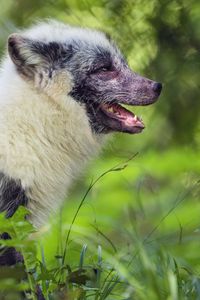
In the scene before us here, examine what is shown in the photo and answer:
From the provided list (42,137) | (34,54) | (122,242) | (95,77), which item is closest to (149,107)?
(122,242)

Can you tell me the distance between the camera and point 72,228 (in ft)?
16.1

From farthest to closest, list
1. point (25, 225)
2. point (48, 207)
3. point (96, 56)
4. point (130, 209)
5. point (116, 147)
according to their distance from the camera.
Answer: point (116, 147) < point (96, 56) < point (48, 207) < point (130, 209) < point (25, 225)

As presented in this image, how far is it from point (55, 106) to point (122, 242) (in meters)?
1.08

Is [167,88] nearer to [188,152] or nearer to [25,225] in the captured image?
[188,152]

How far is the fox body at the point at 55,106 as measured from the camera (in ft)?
17.4

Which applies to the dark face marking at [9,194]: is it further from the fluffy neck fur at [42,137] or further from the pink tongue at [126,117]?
the pink tongue at [126,117]

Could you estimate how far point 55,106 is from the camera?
564 centimetres

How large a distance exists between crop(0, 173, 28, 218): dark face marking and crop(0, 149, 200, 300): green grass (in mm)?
199

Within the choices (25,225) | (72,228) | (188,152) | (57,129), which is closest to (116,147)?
(188,152)

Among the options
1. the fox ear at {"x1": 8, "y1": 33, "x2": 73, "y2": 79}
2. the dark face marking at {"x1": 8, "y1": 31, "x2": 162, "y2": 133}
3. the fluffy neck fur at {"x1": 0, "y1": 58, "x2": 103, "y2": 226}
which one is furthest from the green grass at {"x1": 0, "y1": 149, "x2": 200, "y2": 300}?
the fox ear at {"x1": 8, "y1": 33, "x2": 73, "y2": 79}

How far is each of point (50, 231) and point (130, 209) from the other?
1.03 metres

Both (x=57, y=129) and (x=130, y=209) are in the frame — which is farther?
(x=57, y=129)

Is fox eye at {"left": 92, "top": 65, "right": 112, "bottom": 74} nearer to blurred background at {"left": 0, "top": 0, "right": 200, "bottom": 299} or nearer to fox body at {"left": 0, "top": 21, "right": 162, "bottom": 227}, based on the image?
fox body at {"left": 0, "top": 21, "right": 162, "bottom": 227}

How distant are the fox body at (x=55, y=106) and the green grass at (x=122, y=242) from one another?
0.23 metres
